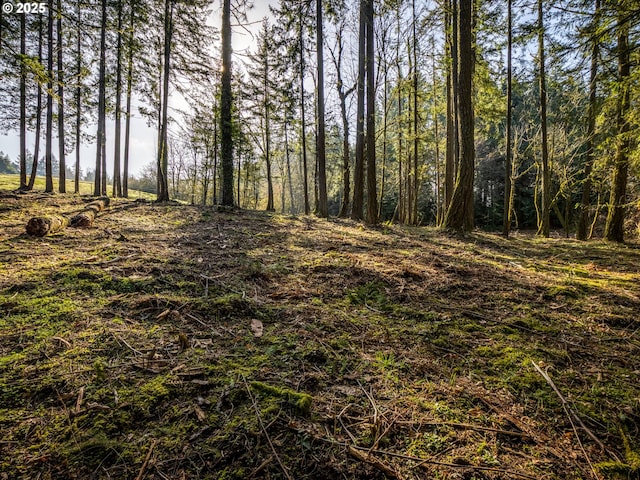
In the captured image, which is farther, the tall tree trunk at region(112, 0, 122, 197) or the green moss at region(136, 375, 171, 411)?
the tall tree trunk at region(112, 0, 122, 197)

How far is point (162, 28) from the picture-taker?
41.9 feet

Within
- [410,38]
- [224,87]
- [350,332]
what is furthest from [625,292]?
[410,38]

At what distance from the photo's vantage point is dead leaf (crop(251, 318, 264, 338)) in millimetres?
2484

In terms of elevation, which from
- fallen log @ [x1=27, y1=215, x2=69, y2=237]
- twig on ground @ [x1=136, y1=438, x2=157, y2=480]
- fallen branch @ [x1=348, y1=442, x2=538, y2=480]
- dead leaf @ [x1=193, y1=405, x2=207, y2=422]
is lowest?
fallen branch @ [x1=348, y1=442, x2=538, y2=480]

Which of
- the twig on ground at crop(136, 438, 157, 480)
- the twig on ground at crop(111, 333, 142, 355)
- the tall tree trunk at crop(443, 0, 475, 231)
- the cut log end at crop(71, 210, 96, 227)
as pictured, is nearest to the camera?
the twig on ground at crop(136, 438, 157, 480)

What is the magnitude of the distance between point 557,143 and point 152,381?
23.3 m

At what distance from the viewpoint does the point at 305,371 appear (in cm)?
204

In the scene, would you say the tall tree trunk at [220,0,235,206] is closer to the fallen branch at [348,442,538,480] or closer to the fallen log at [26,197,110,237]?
the fallen log at [26,197,110,237]

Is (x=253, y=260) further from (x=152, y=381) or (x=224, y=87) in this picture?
(x=224, y=87)

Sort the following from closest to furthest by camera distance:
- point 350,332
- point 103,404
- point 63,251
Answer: point 103,404, point 350,332, point 63,251

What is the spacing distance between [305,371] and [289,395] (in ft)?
1.00

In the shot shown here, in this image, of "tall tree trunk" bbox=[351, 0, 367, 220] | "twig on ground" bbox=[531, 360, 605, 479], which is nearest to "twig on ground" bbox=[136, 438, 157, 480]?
"twig on ground" bbox=[531, 360, 605, 479]

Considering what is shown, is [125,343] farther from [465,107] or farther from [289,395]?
[465,107]

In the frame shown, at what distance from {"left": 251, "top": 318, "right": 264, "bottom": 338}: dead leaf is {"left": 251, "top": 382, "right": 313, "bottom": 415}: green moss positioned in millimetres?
686
